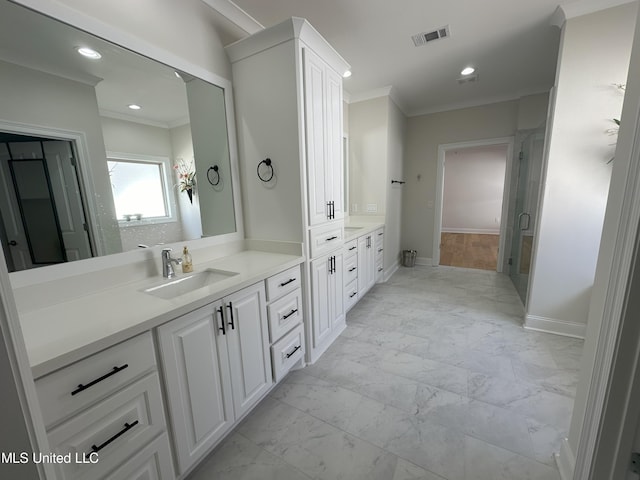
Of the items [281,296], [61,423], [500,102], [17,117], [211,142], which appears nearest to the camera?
[61,423]

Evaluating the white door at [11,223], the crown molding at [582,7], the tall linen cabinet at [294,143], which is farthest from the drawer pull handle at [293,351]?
the crown molding at [582,7]

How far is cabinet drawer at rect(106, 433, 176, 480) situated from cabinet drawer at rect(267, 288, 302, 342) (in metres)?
0.76

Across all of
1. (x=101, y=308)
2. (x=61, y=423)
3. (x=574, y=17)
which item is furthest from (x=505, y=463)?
(x=574, y=17)

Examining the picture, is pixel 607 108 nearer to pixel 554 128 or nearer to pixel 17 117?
pixel 554 128

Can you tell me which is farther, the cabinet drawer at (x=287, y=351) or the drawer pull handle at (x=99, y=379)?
the cabinet drawer at (x=287, y=351)

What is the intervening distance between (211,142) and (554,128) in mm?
2881

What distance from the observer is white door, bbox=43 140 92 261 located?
1265 mm

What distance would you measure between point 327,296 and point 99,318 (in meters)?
1.64

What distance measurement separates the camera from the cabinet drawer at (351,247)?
111 inches

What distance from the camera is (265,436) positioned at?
5.21 feet

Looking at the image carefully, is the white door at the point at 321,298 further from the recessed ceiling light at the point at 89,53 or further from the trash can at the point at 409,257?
the trash can at the point at 409,257

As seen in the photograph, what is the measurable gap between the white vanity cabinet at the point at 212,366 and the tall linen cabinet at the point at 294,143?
570 mm

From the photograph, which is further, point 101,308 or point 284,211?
point 284,211

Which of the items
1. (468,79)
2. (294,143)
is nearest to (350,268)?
(294,143)
